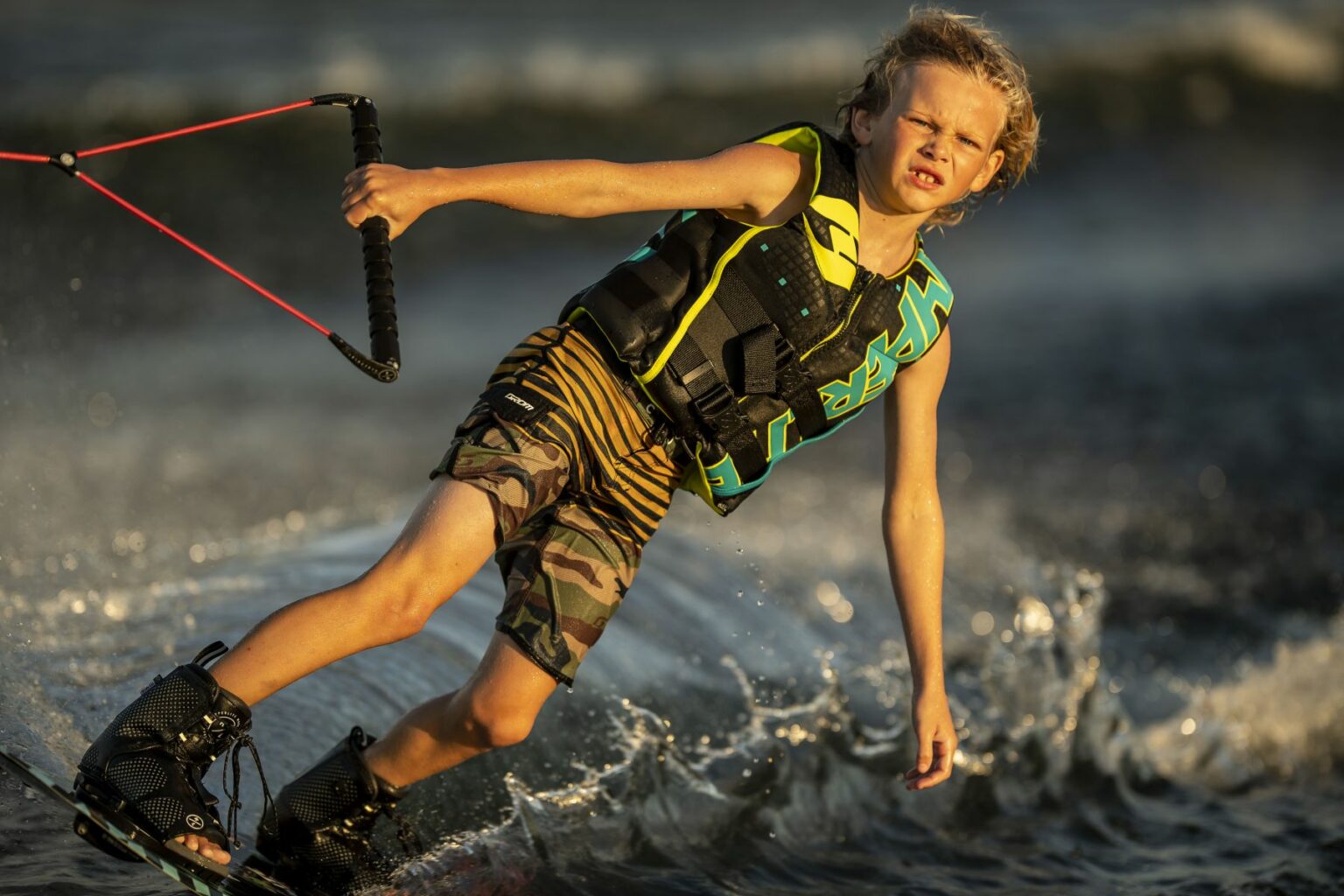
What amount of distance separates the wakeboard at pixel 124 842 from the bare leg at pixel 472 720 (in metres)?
0.53

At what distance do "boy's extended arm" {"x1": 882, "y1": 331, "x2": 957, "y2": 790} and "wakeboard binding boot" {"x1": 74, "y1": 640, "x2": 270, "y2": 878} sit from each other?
69.7 inches

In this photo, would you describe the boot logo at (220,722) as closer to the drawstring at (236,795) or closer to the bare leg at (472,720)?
the drawstring at (236,795)

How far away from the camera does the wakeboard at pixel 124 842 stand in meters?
3.13

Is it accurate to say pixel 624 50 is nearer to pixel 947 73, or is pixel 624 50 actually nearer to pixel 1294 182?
pixel 1294 182

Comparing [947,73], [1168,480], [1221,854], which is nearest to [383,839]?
[947,73]

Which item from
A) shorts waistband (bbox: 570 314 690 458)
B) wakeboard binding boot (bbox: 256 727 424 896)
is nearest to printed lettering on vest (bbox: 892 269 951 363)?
shorts waistband (bbox: 570 314 690 458)

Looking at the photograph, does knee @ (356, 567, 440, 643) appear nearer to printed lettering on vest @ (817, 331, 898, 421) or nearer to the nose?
printed lettering on vest @ (817, 331, 898, 421)

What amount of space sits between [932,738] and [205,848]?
1.84 meters

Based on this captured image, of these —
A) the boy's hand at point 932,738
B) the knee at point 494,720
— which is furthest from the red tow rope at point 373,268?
the boy's hand at point 932,738

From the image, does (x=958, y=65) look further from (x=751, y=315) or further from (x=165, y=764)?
(x=165, y=764)

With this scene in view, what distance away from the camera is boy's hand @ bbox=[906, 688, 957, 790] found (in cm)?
377

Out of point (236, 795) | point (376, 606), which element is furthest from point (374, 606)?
point (236, 795)

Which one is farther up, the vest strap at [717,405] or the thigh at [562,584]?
the vest strap at [717,405]

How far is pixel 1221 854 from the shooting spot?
16.0ft
